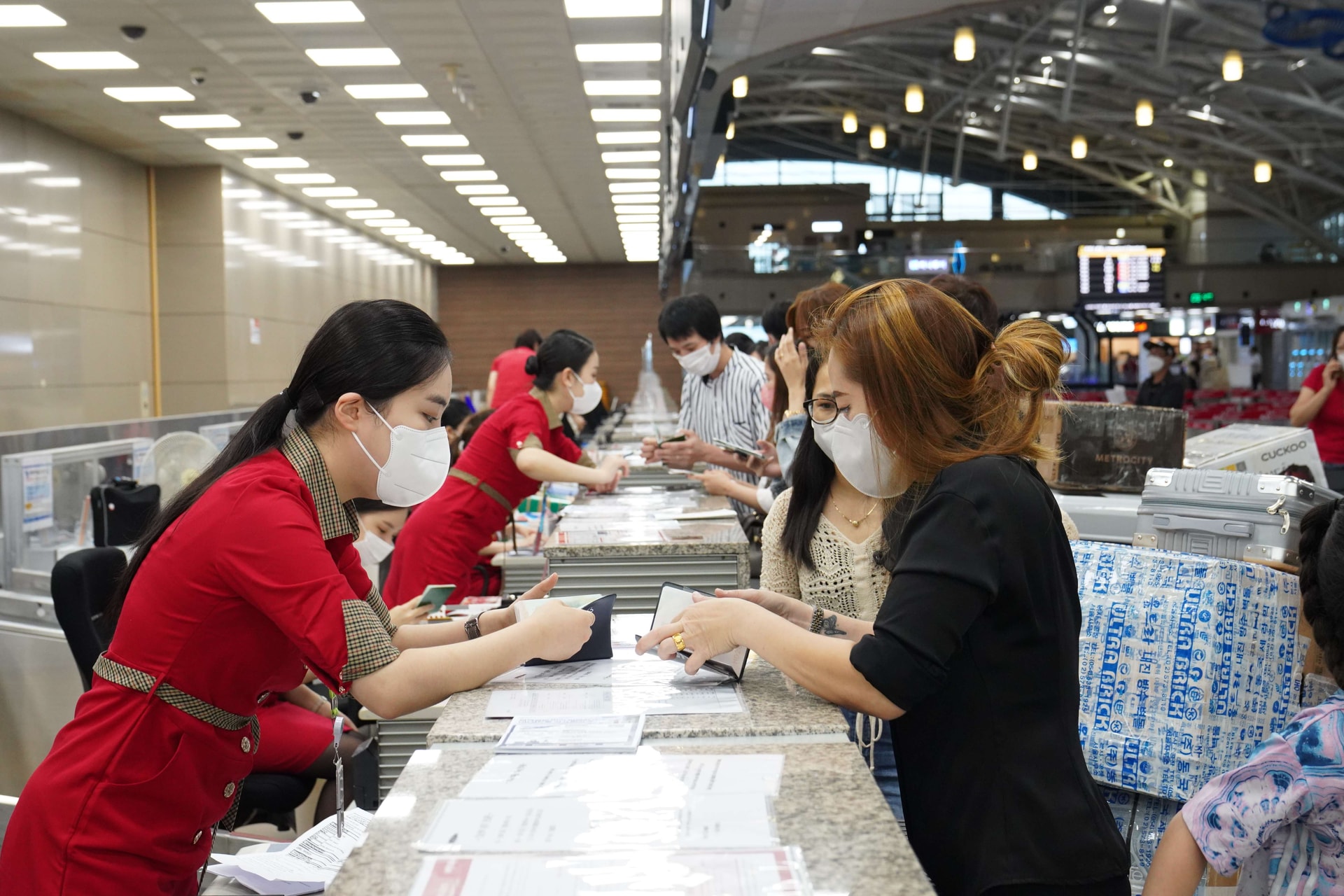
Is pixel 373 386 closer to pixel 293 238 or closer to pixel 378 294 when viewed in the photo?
pixel 293 238

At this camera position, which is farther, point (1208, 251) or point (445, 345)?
point (1208, 251)

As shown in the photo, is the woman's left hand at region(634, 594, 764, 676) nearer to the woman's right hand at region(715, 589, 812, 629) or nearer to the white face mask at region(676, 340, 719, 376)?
the woman's right hand at region(715, 589, 812, 629)

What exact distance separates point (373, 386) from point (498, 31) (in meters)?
6.54

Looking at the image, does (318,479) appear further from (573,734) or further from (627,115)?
(627,115)

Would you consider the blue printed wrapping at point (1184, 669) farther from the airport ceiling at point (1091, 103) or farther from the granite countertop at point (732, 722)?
the airport ceiling at point (1091, 103)

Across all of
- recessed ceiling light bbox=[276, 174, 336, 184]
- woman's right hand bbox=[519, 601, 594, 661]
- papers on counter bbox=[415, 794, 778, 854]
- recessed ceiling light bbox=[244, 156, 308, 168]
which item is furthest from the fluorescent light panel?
papers on counter bbox=[415, 794, 778, 854]

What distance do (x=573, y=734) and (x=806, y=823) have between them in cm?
40

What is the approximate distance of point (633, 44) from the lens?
820 centimetres

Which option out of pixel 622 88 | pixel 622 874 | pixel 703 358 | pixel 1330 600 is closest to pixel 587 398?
pixel 703 358

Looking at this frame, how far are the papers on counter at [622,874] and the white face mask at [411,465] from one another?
91 cm

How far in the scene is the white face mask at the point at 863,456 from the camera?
1.67 metres

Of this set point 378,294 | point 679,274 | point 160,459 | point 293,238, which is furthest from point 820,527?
point 679,274

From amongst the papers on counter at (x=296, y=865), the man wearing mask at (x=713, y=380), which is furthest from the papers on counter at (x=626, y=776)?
the man wearing mask at (x=713, y=380)

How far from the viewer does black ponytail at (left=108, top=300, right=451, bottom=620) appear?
1.80m
